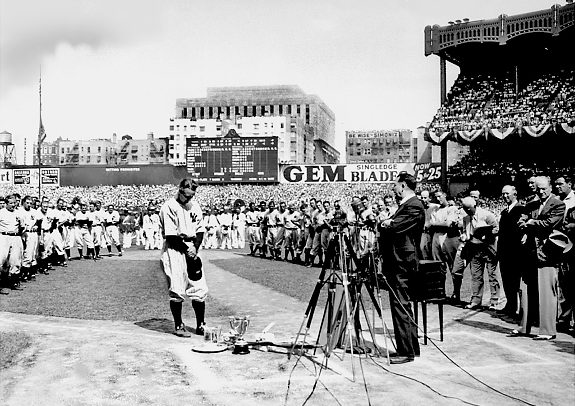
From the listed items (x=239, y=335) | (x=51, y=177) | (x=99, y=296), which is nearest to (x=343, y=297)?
(x=239, y=335)

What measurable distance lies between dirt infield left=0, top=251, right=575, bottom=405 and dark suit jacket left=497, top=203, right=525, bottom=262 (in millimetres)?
1039

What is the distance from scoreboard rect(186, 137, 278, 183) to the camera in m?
56.9

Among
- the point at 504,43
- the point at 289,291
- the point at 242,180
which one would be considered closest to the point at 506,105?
the point at 504,43

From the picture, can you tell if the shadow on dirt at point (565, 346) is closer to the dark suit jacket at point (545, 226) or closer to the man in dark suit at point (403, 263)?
the dark suit jacket at point (545, 226)

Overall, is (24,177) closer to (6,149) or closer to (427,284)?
(6,149)

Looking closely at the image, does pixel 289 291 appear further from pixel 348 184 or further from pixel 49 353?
pixel 348 184

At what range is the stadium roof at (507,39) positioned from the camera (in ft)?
130

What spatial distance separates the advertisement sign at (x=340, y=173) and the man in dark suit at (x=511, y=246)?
50.2 m

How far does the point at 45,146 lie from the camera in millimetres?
140125

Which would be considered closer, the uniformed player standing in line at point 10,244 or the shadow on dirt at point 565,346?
the shadow on dirt at point 565,346

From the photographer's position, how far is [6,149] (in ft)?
291

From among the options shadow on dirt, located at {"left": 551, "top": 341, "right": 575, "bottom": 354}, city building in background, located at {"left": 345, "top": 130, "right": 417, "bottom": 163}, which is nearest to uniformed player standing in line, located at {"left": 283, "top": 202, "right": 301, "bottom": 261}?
shadow on dirt, located at {"left": 551, "top": 341, "right": 575, "bottom": 354}

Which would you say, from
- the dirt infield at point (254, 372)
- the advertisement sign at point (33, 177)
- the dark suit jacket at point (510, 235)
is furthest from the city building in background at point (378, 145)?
the dirt infield at point (254, 372)

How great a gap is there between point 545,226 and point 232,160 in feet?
164
